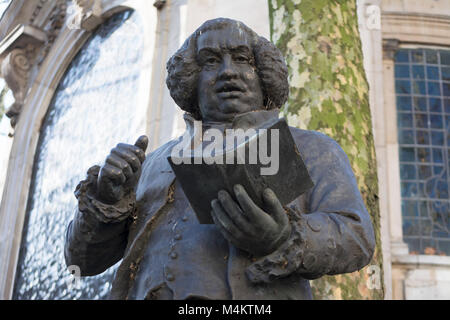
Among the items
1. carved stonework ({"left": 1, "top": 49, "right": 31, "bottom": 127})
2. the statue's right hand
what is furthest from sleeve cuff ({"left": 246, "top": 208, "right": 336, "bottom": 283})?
carved stonework ({"left": 1, "top": 49, "right": 31, "bottom": 127})

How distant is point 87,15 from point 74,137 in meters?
1.74

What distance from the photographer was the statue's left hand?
2.14 metres

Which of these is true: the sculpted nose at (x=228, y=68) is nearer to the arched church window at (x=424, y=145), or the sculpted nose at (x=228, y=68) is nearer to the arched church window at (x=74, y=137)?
the arched church window at (x=74, y=137)

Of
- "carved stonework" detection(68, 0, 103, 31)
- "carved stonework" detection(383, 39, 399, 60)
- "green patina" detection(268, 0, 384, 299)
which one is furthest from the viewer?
"carved stonework" detection(68, 0, 103, 31)

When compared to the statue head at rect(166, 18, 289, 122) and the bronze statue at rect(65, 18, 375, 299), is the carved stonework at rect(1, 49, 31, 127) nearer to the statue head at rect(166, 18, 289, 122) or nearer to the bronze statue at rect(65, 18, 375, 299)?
the bronze statue at rect(65, 18, 375, 299)

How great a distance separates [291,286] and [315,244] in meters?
0.18

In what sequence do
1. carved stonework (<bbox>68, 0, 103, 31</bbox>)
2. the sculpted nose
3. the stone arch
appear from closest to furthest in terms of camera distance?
1. the sculpted nose
2. carved stonework (<bbox>68, 0, 103, 31</bbox>)
3. the stone arch

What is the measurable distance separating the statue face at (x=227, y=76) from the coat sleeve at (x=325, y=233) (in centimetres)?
29

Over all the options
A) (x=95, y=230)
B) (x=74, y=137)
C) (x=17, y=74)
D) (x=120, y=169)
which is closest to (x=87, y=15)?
(x=74, y=137)

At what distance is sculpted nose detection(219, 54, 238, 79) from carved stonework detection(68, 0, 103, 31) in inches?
350

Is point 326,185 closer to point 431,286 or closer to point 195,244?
point 195,244

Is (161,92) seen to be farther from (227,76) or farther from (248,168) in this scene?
(248,168)

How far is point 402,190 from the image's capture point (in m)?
10.4

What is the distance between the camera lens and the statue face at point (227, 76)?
268cm
